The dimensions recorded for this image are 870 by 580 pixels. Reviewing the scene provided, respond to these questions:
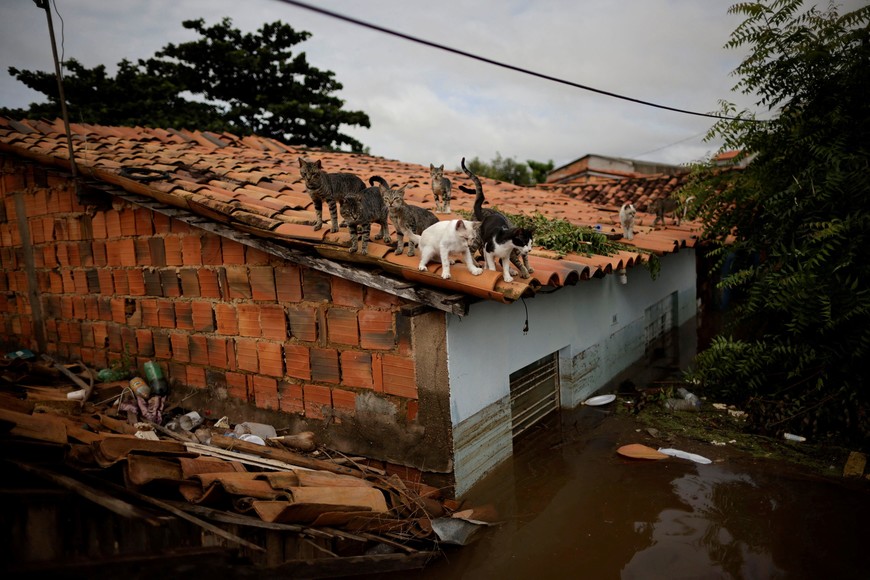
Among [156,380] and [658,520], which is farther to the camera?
[156,380]

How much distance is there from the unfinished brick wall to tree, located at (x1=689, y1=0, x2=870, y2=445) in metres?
4.67

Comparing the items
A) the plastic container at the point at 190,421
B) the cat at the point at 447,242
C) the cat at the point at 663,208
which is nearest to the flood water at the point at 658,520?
the cat at the point at 447,242

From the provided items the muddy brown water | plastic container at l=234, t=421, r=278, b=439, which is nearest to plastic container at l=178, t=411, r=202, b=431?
plastic container at l=234, t=421, r=278, b=439

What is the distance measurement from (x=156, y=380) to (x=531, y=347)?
423 centimetres

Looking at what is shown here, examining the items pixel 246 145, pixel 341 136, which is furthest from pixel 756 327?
pixel 341 136

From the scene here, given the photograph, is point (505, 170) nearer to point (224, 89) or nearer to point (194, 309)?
point (224, 89)

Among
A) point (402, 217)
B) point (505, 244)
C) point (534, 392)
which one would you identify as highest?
point (402, 217)

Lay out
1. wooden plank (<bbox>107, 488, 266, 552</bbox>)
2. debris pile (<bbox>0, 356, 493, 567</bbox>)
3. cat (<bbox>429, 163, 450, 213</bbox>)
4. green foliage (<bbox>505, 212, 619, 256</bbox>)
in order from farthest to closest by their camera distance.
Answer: cat (<bbox>429, 163, 450, 213</bbox>) → green foliage (<bbox>505, 212, 619, 256</bbox>) → debris pile (<bbox>0, 356, 493, 567</bbox>) → wooden plank (<bbox>107, 488, 266, 552</bbox>)

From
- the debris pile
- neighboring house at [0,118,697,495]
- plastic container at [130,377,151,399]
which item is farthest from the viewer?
plastic container at [130,377,151,399]

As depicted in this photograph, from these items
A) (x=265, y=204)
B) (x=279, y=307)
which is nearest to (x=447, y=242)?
(x=279, y=307)

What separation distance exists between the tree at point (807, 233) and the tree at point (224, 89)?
17103 millimetres

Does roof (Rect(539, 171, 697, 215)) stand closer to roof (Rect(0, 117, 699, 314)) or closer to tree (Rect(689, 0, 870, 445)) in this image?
roof (Rect(0, 117, 699, 314))

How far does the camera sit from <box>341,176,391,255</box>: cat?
3.50 metres

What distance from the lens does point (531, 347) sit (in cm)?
520
